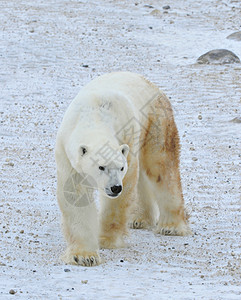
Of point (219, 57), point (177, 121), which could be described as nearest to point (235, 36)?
point (219, 57)

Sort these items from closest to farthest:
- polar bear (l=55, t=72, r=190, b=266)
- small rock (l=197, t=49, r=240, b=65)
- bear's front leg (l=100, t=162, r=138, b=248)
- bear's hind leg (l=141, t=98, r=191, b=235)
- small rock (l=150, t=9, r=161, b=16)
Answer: polar bear (l=55, t=72, r=190, b=266), bear's front leg (l=100, t=162, r=138, b=248), bear's hind leg (l=141, t=98, r=191, b=235), small rock (l=197, t=49, r=240, b=65), small rock (l=150, t=9, r=161, b=16)

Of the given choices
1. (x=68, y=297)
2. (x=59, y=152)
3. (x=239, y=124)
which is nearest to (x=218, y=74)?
(x=239, y=124)

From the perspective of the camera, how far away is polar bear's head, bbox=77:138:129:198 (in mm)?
4008

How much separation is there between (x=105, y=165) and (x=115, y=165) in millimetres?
63

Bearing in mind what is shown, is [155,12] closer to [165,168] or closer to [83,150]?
[165,168]

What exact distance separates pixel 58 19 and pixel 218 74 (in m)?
4.06

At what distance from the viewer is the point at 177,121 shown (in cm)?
910

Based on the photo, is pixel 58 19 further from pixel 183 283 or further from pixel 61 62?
pixel 183 283

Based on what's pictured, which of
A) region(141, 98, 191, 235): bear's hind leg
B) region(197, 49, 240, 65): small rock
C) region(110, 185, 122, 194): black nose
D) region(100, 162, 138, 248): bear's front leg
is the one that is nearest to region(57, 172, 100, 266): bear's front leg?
region(100, 162, 138, 248): bear's front leg

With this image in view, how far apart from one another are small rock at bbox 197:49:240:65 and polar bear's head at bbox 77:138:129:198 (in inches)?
308

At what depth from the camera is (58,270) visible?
4254 millimetres

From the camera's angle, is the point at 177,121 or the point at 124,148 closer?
the point at 124,148

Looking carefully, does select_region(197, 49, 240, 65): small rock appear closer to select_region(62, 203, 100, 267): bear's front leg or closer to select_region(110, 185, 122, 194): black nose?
select_region(62, 203, 100, 267): bear's front leg

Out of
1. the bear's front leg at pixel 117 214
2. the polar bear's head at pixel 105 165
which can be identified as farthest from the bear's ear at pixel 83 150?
the bear's front leg at pixel 117 214
